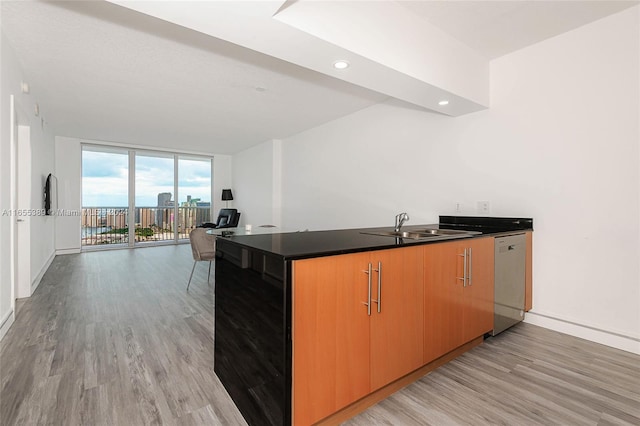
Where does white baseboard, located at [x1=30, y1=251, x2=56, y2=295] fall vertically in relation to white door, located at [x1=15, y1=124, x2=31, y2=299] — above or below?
below

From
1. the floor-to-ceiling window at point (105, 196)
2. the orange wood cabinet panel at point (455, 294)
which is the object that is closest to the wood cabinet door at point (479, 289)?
the orange wood cabinet panel at point (455, 294)

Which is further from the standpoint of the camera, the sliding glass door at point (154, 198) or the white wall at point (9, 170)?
the sliding glass door at point (154, 198)

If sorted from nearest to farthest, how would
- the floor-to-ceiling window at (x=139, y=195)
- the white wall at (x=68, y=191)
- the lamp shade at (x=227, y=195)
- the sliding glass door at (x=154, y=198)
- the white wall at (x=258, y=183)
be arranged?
the white wall at (x=68, y=191) < the white wall at (x=258, y=183) < the floor-to-ceiling window at (x=139, y=195) < the sliding glass door at (x=154, y=198) < the lamp shade at (x=227, y=195)

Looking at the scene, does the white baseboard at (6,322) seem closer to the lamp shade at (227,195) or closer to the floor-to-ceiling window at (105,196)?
the floor-to-ceiling window at (105,196)

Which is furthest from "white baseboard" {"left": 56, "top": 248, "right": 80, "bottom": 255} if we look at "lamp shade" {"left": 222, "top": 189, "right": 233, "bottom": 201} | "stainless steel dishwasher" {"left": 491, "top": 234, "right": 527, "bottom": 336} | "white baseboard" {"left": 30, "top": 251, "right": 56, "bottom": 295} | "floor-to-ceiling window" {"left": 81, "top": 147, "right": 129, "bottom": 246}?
"stainless steel dishwasher" {"left": 491, "top": 234, "right": 527, "bottom": 336}

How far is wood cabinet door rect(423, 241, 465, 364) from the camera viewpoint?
179 cm

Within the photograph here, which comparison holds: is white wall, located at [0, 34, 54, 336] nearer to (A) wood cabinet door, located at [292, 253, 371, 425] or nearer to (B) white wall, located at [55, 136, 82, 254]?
(B) white wall, located at [55, 136, 82, 254]

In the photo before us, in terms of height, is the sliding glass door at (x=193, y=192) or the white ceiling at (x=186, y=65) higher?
the white ceiling at (x=186, y=65)

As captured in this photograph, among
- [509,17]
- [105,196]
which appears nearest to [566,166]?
[509,17]

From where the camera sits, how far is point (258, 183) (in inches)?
280

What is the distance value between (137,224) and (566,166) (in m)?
8.34

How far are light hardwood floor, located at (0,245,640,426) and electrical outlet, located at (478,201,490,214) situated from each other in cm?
111

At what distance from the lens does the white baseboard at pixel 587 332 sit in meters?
2.21

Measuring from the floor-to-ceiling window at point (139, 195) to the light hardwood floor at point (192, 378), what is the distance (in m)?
4.73
